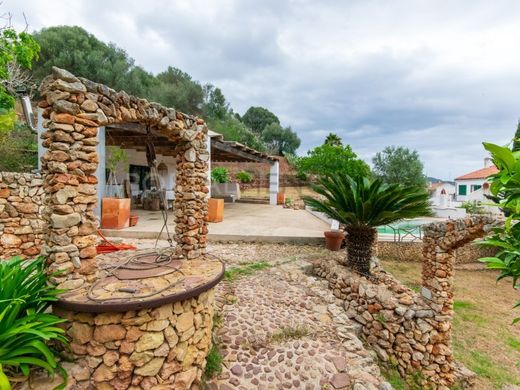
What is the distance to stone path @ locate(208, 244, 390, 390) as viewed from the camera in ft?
10.2

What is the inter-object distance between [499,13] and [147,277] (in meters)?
7.15

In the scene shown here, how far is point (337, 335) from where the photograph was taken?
12.9ft

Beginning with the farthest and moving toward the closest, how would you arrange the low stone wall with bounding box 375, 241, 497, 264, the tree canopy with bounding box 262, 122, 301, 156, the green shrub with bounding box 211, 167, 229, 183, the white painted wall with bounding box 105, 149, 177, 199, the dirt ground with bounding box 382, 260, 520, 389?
the tree canopy with bounding box 262, 122, 301, 156 → the green shrub with bounding box 211, 167, 229, 183 → the white painted wall with bounding box 105, 149, 177, 199 → the low stone wall with bounding box 375, 241, 497, 264 → the dirt ground with bounding box 382, 260, 520, 389

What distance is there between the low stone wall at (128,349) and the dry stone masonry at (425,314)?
3.63 meters

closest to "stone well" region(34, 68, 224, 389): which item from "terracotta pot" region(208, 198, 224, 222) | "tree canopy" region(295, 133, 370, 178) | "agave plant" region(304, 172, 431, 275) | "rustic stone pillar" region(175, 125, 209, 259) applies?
"rustic stone pillar" region(175, 125, 209, 259)

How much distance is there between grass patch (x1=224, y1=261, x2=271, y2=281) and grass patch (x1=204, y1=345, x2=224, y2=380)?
5.84ft

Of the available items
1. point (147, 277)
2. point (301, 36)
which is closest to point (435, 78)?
point (301, 36)

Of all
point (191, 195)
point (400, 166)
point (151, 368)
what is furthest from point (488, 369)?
point (400, 166)

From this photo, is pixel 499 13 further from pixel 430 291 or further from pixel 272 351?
pixel 272 351

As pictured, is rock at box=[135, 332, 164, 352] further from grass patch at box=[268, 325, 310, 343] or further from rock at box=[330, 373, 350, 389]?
rock at box=[330, 373, 350, 389]

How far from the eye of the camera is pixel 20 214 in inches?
198

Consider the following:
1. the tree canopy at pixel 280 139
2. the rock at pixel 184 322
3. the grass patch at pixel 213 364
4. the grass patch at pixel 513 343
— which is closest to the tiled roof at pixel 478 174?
the tree canopy at pixel 280 139

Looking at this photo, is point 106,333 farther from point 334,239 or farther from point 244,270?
point 334,239

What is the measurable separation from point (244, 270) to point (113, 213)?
458cm
